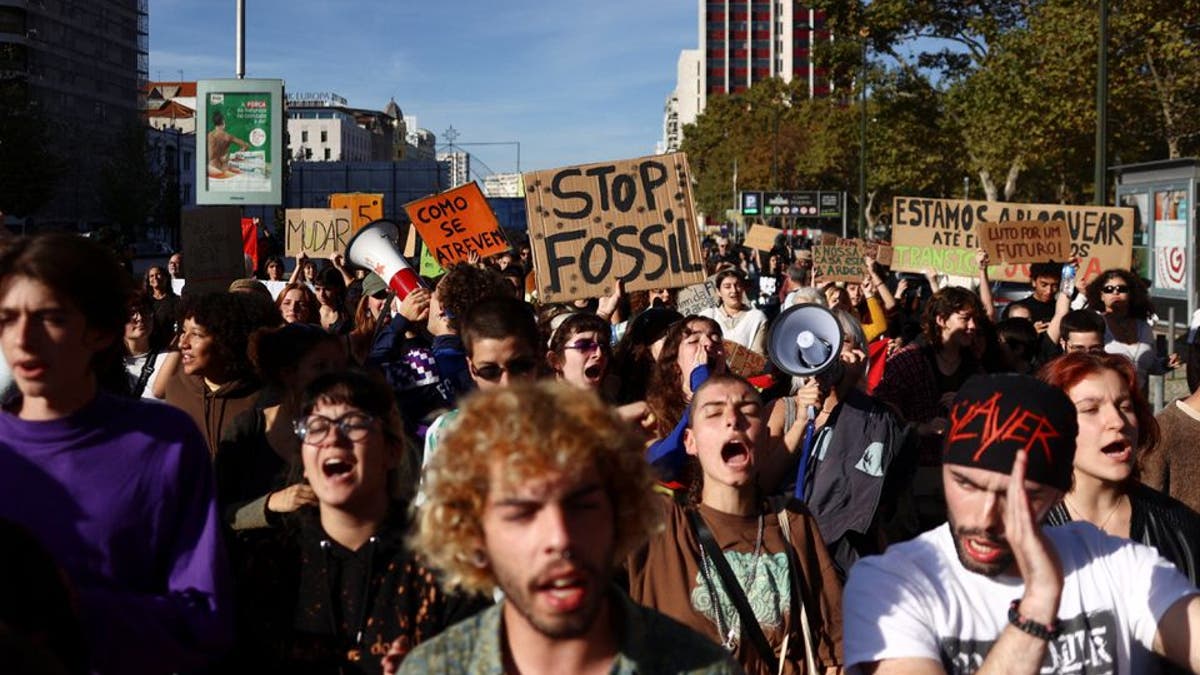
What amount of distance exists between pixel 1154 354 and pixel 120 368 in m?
6.35

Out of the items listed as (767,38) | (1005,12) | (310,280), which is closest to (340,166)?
(1005,12)

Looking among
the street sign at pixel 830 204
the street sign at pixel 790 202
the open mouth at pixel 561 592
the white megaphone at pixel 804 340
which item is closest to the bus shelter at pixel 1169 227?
the white megaphone at pixel 804 340

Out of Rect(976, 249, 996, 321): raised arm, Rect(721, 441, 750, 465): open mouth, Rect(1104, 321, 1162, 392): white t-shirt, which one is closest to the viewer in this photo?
Rect(721, 441, 750, 465): open mouth

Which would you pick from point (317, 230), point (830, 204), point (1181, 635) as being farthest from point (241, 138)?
point (830, 204)

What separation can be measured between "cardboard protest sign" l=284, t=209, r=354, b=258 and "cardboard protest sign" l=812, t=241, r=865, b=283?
5444mm

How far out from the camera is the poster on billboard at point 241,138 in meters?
17.4

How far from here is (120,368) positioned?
504 centimetres

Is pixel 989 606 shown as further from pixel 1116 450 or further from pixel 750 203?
pixel 750 203

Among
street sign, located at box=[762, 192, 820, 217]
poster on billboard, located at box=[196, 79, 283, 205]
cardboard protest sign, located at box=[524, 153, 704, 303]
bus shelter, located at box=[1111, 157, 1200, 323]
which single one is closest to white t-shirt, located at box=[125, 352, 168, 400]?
cardboard protest sign, located at box=[524, 153, 704, 303]

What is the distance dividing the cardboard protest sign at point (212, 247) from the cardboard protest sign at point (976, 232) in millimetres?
5684

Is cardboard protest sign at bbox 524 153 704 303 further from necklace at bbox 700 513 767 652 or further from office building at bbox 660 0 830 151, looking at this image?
office building at bbox 660 0 830 151

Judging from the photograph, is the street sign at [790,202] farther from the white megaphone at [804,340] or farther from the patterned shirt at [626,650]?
the patterned shirt at [626,650]

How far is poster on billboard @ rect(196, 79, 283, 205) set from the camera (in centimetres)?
1744

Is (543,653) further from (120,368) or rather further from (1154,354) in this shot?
(1154,354)
